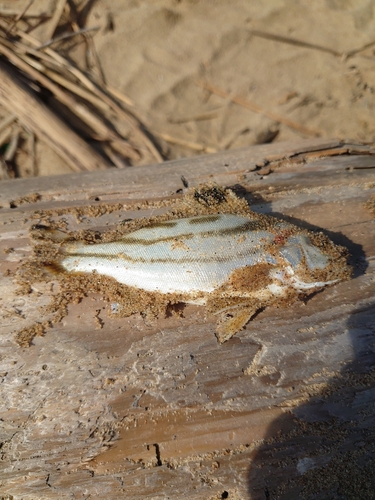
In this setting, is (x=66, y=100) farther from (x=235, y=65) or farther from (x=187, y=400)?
(x=187, y=400)

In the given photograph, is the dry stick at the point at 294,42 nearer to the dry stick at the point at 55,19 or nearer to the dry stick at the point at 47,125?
the dry stick at the point at 55,19

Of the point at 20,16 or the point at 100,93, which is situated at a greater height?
the point at 20,16

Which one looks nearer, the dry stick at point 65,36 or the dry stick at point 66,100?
the dry stick at point 66,100

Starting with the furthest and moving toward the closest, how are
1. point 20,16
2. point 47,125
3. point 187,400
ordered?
point 20,16 → point 47,125 → point 187,400

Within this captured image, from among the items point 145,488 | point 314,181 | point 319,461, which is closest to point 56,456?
point 145,488

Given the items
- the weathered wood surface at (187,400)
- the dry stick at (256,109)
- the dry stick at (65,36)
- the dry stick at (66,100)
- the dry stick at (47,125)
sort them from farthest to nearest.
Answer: the dry stick at (256,109), the dry stick at (65,36), the dry stick at (66,100), the dry stick at (47,125), the weathered wood surface at (187,400)

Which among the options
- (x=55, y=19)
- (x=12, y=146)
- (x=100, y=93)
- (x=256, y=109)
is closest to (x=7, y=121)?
(x=12, y=146)

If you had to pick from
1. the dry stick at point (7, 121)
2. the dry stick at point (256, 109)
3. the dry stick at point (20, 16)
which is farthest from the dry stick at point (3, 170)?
the dry stick at point (256, 109)
